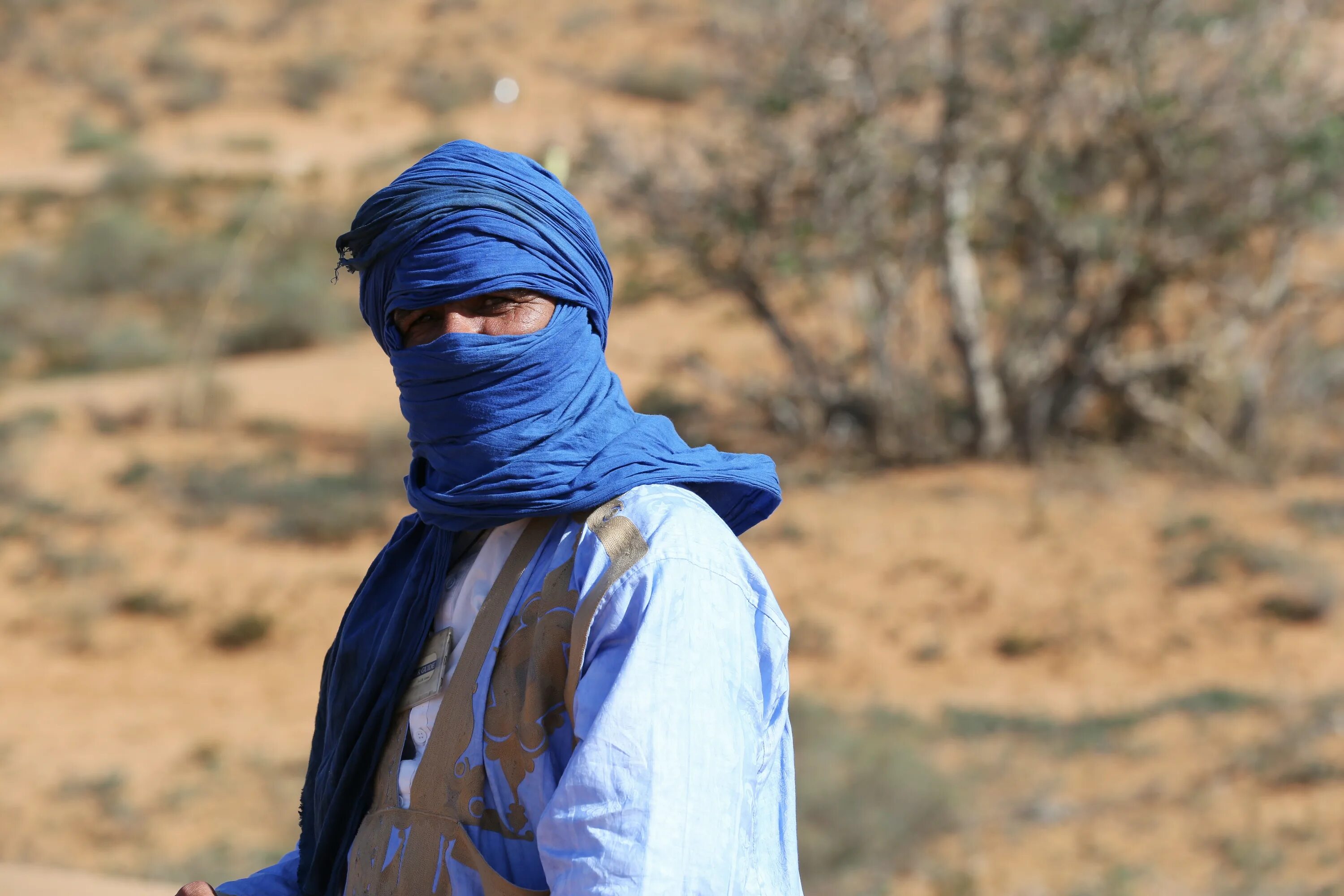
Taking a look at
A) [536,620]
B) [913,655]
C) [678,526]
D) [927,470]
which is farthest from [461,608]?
[927,470]

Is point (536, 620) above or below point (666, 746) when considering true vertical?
above

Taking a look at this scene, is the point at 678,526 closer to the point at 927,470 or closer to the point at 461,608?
the point at 461,608

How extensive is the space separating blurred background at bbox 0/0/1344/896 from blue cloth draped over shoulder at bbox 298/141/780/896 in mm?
3830

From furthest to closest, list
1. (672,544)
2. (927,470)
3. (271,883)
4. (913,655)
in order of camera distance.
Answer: (927,470) < (913,655) < (271,883) < (672,544)

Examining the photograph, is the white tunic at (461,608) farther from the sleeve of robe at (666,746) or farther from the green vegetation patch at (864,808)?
the green vegetation patch at (864,808)

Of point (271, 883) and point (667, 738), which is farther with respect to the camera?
point (271, 883)

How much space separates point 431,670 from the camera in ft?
4.98

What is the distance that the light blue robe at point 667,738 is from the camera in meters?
1.21

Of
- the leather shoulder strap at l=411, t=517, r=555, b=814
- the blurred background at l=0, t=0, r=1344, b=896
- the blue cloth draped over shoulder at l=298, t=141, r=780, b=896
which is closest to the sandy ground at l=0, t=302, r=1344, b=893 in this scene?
the blurred background at l=0, t=0, r=1344, b=896

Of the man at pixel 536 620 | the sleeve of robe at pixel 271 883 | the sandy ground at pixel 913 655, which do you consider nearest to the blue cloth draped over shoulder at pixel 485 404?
the man at pixel 536 620

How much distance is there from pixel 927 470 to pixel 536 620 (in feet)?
35.0

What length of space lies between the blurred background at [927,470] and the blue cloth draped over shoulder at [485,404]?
12.6ft

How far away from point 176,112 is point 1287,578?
30529mm

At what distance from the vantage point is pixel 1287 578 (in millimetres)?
8508
